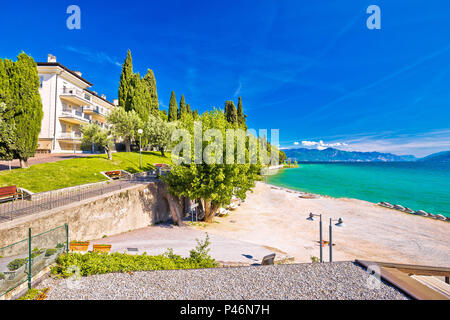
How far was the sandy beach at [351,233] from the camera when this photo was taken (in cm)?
1474

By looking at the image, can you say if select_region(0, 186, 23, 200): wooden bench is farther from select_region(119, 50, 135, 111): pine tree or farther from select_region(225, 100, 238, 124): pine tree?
select_region(225, 100, 238, 124): pine tree

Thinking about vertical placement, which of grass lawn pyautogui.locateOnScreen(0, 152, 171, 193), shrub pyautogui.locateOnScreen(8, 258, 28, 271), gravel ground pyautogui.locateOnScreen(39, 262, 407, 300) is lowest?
gravel ground pyautogui.locateOnScreen(39, 262, 407, 300)

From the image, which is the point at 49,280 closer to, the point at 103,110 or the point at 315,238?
the point at 315,238

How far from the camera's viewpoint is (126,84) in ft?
148

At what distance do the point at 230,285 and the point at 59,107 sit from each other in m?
45.0

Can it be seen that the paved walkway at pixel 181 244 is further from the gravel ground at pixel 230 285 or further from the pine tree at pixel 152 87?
the pine tree at pixel 152 87

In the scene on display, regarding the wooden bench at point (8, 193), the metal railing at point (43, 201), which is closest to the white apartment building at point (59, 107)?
the metal railing at point (43, 201)

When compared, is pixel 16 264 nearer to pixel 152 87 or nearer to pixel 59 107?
pixel 59 107

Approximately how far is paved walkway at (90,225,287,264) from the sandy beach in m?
1.84

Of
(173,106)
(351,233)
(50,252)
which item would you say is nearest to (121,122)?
(50,252)

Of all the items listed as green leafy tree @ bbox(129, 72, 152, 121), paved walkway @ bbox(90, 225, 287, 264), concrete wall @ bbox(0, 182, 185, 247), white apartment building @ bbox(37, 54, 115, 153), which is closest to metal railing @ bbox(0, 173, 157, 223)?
concrete wall @ bbox(0, 182, 185, 247)

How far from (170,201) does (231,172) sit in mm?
7025

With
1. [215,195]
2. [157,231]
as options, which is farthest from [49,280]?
[215,195]

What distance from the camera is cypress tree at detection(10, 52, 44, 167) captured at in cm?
1714
